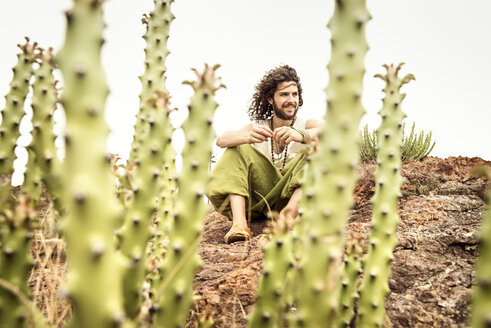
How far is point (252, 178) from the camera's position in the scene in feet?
12.6

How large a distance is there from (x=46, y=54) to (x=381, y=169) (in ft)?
5.64

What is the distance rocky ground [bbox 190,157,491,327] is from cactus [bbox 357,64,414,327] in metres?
0.09

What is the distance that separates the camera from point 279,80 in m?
4.55

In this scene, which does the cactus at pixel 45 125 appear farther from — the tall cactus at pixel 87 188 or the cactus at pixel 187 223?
the tall cactus at pixel 87 188

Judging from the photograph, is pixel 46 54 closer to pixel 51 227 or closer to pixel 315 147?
pixel 51 227

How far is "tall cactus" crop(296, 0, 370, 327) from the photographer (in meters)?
0.90

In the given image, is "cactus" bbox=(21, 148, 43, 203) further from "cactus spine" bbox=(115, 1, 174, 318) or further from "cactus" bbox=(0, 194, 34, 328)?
"cactus spine" bbox=(115, 1, 174, 318)

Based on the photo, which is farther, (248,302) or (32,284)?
(32,284)

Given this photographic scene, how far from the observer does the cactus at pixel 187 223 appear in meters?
1.07

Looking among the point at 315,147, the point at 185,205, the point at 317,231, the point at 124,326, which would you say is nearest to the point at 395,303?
the point at 315,147

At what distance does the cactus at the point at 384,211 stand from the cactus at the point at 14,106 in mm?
1709

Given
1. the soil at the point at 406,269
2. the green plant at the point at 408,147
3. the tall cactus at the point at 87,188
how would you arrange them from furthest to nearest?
the green plant at the point at 408,147
the soil at the point at 406,269
the tall cactus at the point at 87,188

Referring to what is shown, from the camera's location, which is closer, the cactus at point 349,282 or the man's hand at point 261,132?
the cactus at point 349,282

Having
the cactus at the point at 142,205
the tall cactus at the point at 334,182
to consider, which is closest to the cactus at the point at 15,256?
the cactus at the point at 142,205
